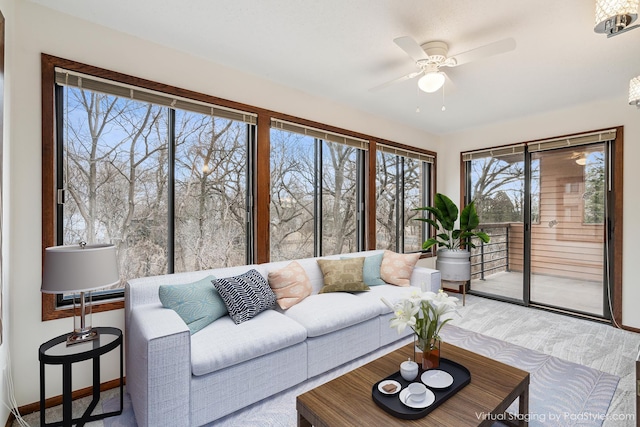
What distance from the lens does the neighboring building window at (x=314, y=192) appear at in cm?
337

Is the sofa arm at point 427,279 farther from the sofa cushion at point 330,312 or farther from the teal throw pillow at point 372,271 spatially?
the sofa cushion at point 330,312

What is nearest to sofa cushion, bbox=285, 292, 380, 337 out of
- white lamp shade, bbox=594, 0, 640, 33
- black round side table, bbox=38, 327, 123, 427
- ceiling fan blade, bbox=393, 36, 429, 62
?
black round side table, bbox=38, 327, 123, 427

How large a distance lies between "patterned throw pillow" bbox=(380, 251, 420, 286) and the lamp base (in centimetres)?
265

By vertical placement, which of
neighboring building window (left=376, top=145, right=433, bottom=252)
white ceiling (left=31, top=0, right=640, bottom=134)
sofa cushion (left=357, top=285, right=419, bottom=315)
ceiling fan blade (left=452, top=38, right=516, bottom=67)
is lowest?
sofa cushion (left=357, top=285, right=419, bottom=315)

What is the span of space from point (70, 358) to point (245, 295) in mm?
1063

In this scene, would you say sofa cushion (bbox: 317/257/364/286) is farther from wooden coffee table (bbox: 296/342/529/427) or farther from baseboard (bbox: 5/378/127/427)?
baseboard (bbox: 5/378/127/427)

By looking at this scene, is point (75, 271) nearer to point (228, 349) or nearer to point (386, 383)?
point (228, 349)

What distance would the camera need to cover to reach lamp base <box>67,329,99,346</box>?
6.06ft

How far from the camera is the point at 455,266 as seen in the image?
13.9 feet

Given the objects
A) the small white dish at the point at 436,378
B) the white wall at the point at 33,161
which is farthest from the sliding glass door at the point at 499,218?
the white wall at the point at 33,161

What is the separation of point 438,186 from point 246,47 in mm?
3800

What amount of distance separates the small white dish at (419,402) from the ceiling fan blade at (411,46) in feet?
6.57

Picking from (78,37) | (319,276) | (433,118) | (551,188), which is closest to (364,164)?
Answer: (433,118)

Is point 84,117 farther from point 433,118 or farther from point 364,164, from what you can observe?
point 433,118
